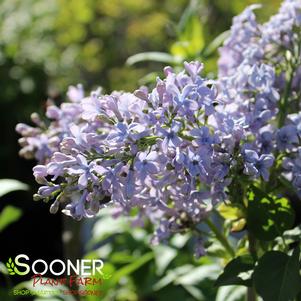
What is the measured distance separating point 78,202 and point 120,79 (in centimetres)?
439

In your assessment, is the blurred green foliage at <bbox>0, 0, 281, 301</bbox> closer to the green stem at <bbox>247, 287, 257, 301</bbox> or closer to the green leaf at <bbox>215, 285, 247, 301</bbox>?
the green leaf at <bbox>215, 285, 247, 301</bbox>

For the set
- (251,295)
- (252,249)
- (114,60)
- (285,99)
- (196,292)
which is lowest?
(114,60)

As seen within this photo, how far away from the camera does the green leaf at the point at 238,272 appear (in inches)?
46.7

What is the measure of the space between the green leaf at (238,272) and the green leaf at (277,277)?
0.16ft

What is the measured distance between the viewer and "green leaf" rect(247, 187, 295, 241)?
1.23 m

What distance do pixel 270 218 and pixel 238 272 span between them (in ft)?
0.40

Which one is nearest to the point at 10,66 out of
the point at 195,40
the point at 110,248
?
the point at 110,248

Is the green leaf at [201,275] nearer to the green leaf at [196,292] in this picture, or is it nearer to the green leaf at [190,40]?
the green leaf at [196,292]

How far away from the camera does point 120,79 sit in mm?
5383

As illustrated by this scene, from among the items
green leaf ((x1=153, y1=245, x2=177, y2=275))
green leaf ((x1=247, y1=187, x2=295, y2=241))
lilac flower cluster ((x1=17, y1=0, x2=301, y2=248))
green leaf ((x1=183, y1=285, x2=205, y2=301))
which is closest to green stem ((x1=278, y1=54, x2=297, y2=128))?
lilac flower cluster ((x1=17, y1=0, x2=301, y2=248))

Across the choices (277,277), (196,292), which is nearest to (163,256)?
(196,292)

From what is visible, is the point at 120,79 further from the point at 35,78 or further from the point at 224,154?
the point at 224,154

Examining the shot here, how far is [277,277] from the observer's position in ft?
3.77

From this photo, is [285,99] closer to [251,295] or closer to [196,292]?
[251,295]
